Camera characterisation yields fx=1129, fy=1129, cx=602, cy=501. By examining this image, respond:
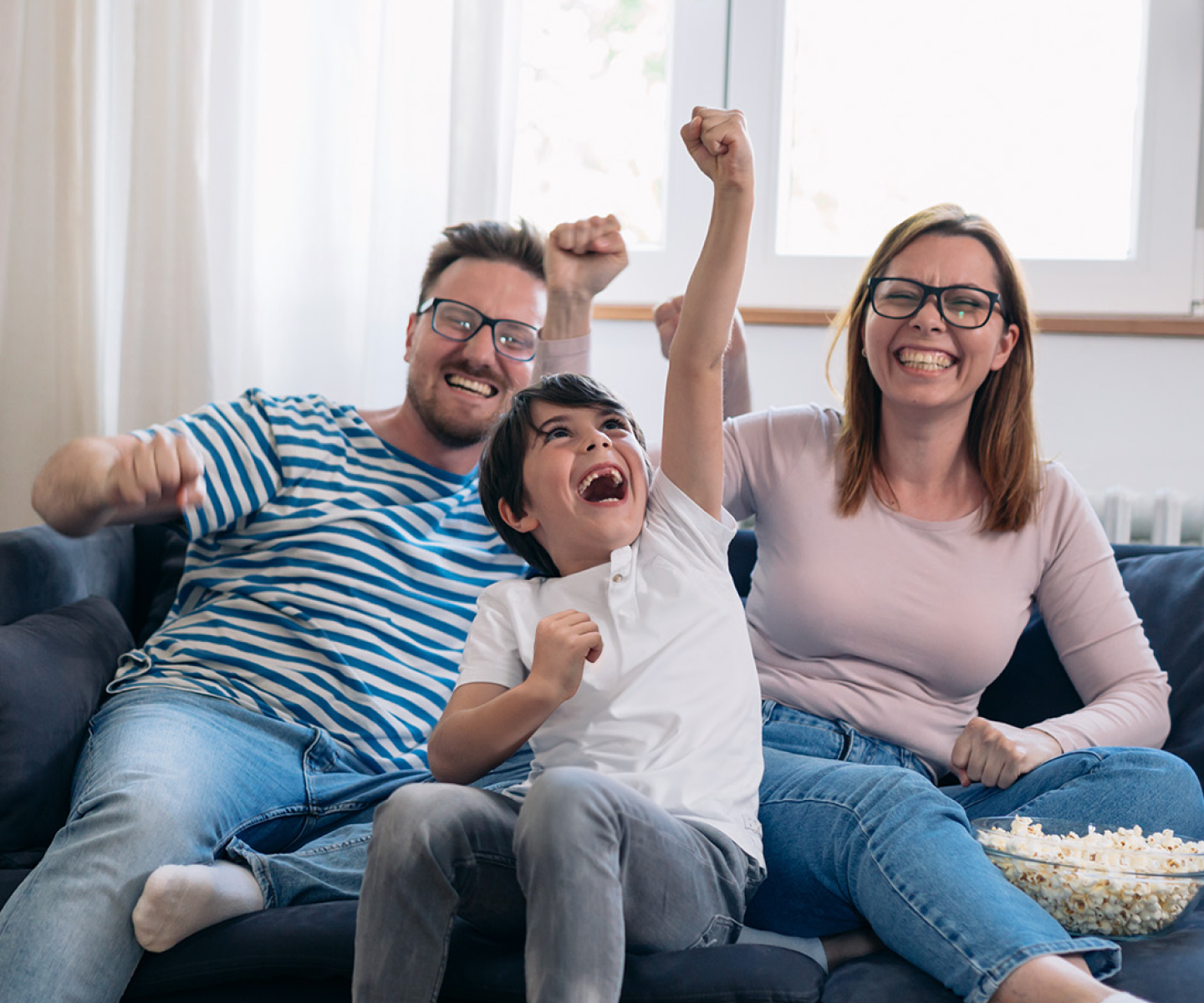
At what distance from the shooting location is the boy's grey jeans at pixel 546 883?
100 cm

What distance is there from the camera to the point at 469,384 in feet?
5.76

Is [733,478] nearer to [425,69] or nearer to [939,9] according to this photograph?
[425,69]

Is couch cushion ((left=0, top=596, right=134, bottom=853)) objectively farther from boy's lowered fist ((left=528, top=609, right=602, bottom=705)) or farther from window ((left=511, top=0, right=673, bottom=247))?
window ((left=511, top=0, right=673, bottom=247))

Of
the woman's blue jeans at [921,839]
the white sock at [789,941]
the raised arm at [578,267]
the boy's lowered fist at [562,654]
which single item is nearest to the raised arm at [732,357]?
the raised arm at [578,267]

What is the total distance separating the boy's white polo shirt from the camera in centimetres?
121

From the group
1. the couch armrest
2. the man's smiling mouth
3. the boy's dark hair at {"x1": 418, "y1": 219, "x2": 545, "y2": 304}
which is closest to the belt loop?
the man's smiling mouth

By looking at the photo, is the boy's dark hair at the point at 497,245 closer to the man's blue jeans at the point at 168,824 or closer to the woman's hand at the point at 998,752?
the man's blue jeans at the point at 168,824

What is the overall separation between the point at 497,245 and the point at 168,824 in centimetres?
100

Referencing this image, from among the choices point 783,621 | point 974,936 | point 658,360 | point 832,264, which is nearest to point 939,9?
point 832,264

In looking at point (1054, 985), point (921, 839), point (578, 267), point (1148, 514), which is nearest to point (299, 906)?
point (921, 839)

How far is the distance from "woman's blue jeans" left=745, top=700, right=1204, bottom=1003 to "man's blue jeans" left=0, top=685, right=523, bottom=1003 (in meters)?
0.50

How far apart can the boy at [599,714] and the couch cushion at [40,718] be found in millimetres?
528

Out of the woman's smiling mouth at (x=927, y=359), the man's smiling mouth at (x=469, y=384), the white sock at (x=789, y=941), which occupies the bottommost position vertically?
the white sock at (x=789, y=941)

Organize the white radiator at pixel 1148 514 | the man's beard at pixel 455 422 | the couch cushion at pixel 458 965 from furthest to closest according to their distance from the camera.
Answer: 1. the white radiator at pixel 1148 514
2. the man's beard at pixel 455 422
3. the couch cushion at pixel 458 965
